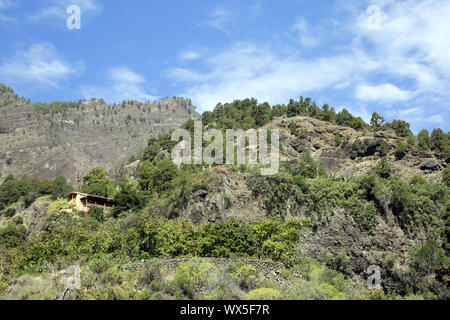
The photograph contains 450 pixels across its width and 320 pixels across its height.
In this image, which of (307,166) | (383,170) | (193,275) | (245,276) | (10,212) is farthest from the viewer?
(10,212)

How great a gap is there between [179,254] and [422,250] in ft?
56.8

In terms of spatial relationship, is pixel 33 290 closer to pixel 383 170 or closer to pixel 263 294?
pixel 263 294

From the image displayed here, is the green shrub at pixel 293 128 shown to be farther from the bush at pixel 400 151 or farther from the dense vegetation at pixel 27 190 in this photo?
the dense vegetation at pixel 27 190

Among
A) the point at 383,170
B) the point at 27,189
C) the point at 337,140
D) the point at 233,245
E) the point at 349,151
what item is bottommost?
the point at 233,245

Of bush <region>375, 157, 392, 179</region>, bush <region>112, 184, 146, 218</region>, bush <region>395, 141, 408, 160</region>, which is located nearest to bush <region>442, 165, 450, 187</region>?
bush <region>375, 157, 392, 179</region>

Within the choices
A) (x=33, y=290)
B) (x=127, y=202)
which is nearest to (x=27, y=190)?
(x=127, y=202)

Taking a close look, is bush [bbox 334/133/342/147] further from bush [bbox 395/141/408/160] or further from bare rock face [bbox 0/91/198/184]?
bare rock face [bbox 0/91/198/184]

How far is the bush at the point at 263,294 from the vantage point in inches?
838

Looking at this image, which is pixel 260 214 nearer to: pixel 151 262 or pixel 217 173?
pixel 217 173

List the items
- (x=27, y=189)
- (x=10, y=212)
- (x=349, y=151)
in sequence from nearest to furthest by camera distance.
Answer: (x=349, y=151), (x=10, y=212), (x=27, y=189)

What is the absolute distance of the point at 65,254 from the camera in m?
30.5

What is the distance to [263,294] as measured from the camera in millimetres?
21844

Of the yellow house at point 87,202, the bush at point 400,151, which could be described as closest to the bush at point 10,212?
the yellow house at point 87,202
